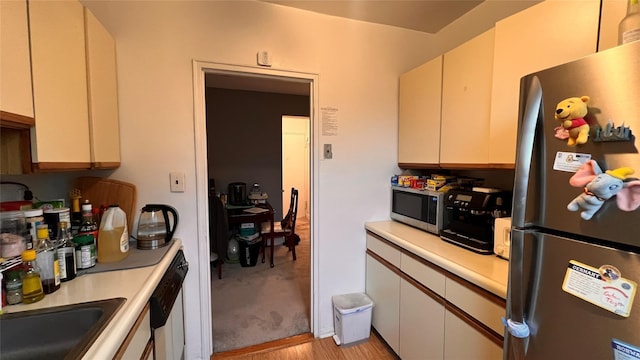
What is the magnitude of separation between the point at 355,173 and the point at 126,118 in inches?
61.7

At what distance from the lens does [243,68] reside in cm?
184

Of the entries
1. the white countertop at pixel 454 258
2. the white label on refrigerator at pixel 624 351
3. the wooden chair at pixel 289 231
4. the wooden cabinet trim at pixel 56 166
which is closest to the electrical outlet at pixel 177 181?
the wooden cabinet trim at pixel 56 166

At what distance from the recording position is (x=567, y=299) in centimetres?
73

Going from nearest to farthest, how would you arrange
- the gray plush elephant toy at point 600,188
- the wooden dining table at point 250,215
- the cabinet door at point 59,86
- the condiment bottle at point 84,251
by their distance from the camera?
the gray plush elephant toy at point 600,188 < the cabinet door at point 59,86 < the condiment bottle at point 84,251 < the wooden dining table at point 250,215

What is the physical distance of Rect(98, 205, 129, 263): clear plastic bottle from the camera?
1.33 metres

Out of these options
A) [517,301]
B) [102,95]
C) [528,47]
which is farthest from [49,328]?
[528,47]

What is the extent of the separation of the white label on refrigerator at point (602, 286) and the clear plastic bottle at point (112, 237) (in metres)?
1.77

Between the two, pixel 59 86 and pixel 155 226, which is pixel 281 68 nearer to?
pixel 59 86

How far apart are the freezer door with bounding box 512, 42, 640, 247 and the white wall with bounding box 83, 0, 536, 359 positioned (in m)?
1.37

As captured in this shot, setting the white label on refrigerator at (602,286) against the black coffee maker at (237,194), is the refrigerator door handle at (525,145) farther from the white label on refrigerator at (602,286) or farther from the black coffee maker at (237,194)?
the black coffee maker at (237,194)

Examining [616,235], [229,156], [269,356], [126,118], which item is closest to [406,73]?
[616,235]

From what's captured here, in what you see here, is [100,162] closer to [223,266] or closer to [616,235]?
[616,235]

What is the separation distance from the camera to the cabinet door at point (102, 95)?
1309 millimetres

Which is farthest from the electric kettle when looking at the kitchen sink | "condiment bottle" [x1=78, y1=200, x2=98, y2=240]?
the kitchen sink
